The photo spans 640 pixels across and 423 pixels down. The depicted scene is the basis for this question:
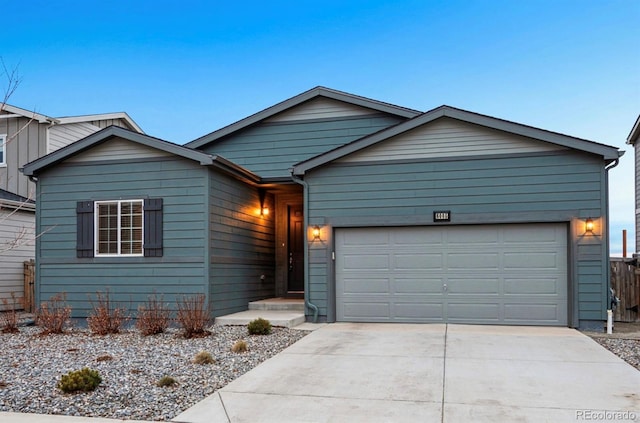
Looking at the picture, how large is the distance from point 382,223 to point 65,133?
11.1 meters

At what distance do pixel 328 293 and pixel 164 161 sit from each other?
13.0ft

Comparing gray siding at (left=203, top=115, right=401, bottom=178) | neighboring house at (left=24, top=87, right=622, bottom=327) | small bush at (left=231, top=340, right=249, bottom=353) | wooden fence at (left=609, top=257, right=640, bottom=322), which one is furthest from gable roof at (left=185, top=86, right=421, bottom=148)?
small bush at (left=231, top=340, right=249, bottom=353)

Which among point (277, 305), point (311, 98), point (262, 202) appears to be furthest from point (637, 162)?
point (277, 305)

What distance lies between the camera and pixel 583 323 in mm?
9055

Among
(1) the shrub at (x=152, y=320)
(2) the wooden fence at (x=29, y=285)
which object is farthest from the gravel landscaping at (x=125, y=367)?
(2) the wooden fence at (x=29, y=285)

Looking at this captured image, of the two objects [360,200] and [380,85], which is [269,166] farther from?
[380,85]

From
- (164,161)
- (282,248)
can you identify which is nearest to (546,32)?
(282,248)

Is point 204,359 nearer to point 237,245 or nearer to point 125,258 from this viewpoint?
point 125,258

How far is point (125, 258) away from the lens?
395 inches

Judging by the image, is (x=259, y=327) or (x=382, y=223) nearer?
(x=259, y=327)

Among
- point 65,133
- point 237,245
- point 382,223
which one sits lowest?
point 237,245

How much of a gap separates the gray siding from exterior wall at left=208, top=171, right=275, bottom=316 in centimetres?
87

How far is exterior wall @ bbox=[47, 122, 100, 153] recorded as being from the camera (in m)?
15.5

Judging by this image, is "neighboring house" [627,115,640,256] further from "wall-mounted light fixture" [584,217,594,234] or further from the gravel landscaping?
the gravel landscaping
